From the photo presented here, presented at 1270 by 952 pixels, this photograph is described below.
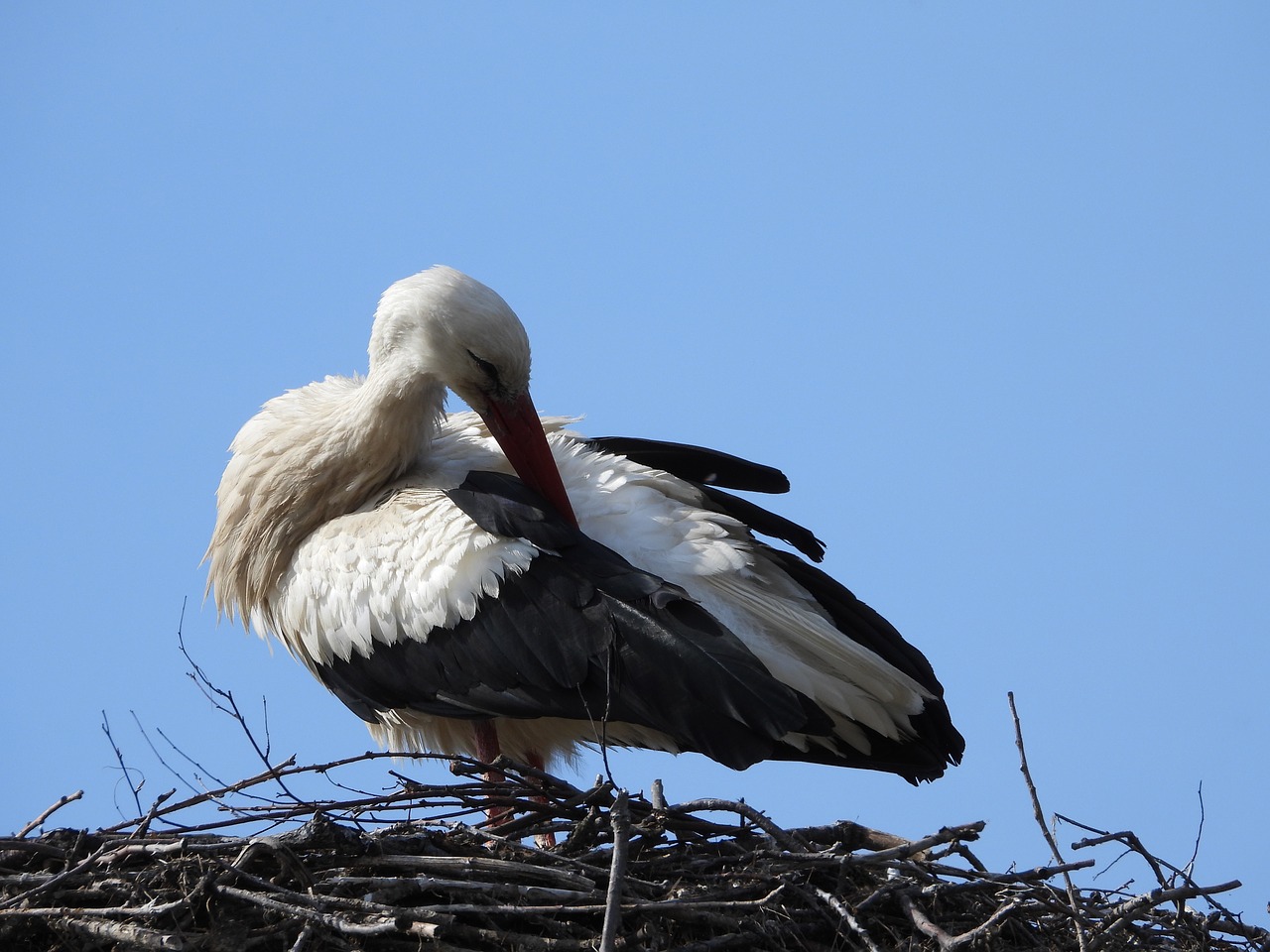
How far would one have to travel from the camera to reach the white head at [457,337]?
4.96 meters

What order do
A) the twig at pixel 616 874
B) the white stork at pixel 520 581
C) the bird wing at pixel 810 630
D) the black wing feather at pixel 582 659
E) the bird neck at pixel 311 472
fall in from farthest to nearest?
1. the bird neck at pixel 311 472
2. the bird wing at pixel 810 630
3. the white stork at pixel 520 581
4. the black wing feather at pixel 582 659
5. the twig at pixel 616 874

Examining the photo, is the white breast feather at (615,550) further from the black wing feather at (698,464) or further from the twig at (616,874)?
the twig at (616,874)

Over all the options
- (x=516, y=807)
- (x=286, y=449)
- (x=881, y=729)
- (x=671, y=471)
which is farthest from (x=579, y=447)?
(x=516, y=807)

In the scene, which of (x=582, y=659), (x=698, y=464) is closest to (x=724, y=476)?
(x=698, y=464)

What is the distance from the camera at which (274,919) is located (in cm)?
367

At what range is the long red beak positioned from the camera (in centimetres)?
495

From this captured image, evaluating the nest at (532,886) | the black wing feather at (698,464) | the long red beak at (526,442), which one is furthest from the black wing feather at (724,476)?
the nest at (532,886)

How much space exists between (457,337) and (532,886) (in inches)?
71.8

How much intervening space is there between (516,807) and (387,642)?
1.05 meters

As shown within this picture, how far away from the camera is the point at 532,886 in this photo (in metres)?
3.73

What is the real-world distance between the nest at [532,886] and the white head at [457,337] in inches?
55.3

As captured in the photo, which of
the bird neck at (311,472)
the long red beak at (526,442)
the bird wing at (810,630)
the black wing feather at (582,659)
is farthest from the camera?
the bird neck at (311,472)

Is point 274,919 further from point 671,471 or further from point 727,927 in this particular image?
point 671,471

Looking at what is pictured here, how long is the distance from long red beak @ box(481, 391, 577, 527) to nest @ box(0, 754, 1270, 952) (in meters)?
1.12
